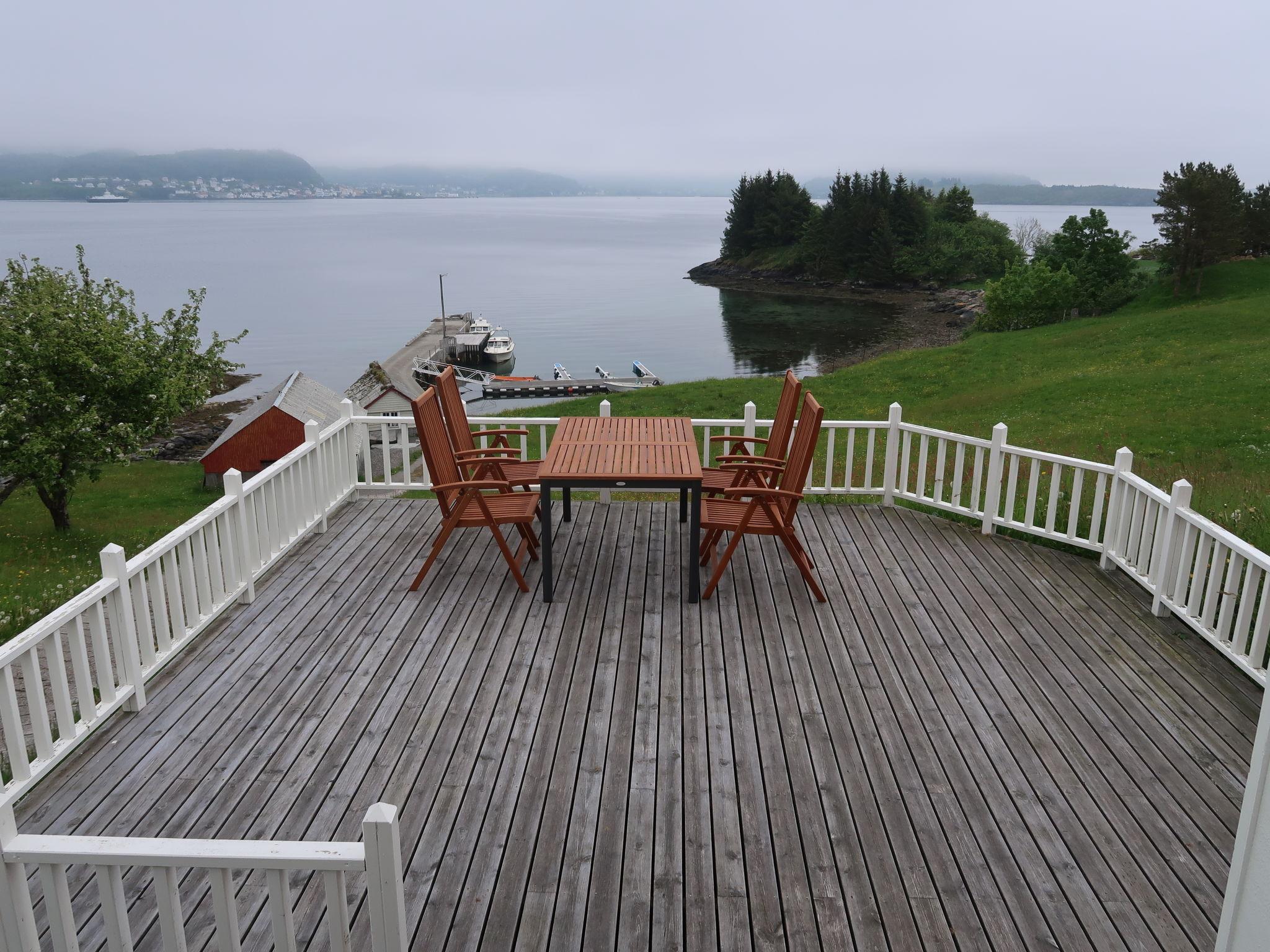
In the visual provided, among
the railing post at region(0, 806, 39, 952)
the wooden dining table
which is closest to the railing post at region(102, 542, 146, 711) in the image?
the railing post at region(0, 806, 39, 952)

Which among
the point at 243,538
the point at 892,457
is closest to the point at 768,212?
the point at 892,457

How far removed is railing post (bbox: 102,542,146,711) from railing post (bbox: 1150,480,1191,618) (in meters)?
4.94

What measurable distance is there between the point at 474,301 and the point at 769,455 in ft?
212

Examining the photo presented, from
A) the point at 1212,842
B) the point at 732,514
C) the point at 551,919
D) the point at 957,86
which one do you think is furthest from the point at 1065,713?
the point at 957,86

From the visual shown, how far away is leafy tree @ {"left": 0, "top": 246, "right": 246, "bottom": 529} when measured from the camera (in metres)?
13.8

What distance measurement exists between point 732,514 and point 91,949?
3.53 m

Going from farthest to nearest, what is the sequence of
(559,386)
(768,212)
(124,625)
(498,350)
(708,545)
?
(768,212) → (498,350) → (559,386) → (708,545) → (124,625)

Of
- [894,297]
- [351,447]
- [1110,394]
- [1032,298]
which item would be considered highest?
[351,447]

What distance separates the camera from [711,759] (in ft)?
11.2

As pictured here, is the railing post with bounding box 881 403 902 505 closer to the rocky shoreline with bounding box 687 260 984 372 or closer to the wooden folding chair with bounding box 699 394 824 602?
the wooden folding chair with bounding box 699 394 824 602

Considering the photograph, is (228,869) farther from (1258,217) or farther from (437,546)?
(1258,217)

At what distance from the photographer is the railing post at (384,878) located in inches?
69.1

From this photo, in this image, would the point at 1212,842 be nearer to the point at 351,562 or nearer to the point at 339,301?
the point at 351,562

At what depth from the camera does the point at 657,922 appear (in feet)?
8.38
